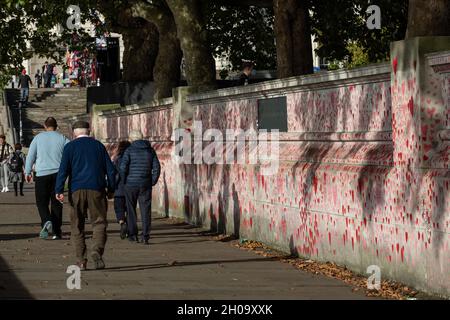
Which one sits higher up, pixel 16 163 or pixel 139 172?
pixel 139 172

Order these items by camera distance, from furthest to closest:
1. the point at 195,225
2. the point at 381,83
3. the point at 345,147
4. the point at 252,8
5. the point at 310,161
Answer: the point at 252,8, the point at 195,225, the point at 310,161, the point at 345,147, the point at 381,83

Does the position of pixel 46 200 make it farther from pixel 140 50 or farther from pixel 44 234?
pixel 140 50

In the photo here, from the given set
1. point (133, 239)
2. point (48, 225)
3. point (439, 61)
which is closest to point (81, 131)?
point (133, 239)

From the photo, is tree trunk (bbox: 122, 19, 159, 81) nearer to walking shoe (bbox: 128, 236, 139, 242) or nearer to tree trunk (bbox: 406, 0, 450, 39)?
walking shoe (bbox: 128, 236, 139, 242)

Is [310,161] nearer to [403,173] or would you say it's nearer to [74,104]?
[403,173]

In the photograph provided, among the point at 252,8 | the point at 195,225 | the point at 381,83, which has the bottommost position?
the point at 195,225

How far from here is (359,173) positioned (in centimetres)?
1462

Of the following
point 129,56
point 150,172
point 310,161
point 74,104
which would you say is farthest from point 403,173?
point 74,104

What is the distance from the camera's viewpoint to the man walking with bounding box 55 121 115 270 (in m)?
15.4

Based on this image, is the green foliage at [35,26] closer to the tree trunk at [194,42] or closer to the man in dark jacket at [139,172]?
the tree trunk at [194,42]

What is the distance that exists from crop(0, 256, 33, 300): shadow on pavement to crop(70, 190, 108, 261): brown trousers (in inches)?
31.3

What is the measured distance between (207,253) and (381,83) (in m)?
4.31

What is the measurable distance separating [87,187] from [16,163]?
70.0 feet

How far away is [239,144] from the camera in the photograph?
2058 cm
